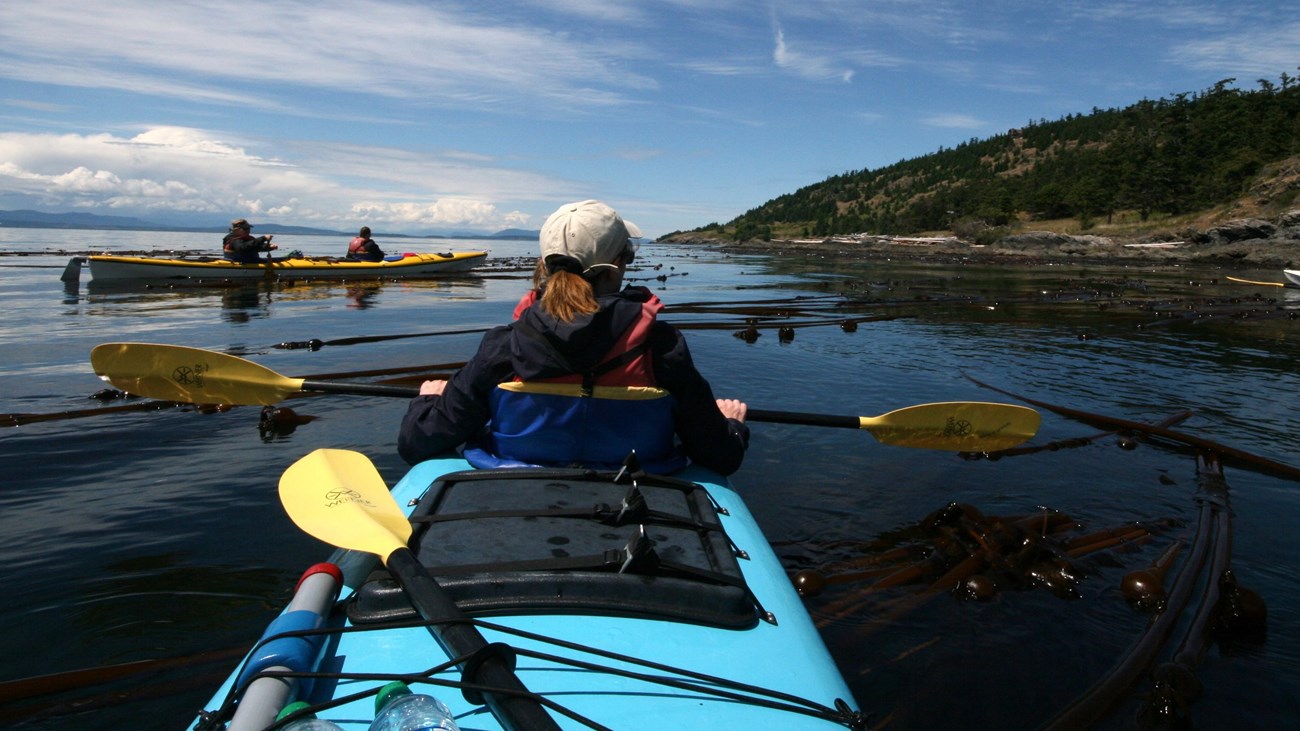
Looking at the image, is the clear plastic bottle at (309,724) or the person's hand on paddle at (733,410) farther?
the person's hand on paddle at (733,410)

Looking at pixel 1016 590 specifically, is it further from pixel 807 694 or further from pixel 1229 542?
pixel 807 694

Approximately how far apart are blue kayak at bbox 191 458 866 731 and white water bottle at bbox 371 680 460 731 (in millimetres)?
67

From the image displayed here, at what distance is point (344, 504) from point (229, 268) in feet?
72.5

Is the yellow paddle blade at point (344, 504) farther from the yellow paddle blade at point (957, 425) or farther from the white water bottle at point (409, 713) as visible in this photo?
the yellow paddle blade at point (957, 425)

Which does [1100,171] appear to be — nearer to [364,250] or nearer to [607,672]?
[364,250]

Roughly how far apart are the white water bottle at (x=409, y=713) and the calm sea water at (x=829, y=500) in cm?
201

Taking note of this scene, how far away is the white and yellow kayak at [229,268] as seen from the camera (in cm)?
2073

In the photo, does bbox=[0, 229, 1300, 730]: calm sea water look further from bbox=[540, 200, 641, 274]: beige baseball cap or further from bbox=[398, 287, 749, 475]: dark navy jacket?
bbox=[540, 200, 641, 274]: beige baseball cap

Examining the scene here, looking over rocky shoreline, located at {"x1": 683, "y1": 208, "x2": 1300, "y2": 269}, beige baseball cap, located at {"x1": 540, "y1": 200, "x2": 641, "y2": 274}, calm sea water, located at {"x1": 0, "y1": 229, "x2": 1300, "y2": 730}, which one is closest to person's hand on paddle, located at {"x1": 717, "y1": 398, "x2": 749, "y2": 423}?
calm sea water, located at {"x1": 0, "y1": 229, "x2": 1300, "y2": 730}

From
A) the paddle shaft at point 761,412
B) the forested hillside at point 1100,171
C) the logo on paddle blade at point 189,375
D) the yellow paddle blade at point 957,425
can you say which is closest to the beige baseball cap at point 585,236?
the paddle shaft at point 761,412

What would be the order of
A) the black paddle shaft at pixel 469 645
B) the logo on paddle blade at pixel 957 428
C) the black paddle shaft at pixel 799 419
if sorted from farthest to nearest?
the logo on paddle blade at pixel 957 428 < the black paddle shaft at pixel 799 419 < the black paddle shaft at pixel 469 645

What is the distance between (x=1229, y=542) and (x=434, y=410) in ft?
16.2

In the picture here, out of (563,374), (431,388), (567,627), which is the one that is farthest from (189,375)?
(567,627)

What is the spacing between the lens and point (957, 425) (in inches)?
221
